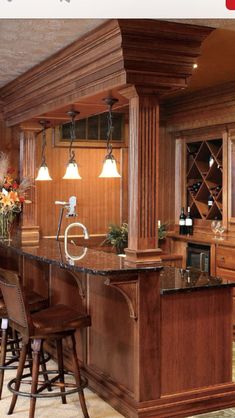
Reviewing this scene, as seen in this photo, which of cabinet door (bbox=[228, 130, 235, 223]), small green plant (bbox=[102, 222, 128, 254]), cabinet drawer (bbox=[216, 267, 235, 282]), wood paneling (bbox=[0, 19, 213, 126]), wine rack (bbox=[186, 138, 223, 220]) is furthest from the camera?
wine rack (bbox=[186, 138, 223, 220])

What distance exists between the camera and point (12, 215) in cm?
533

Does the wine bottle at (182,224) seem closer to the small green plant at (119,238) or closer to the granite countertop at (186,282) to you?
the small green plant at (119,238)

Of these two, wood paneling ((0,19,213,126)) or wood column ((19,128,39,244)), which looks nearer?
wood paneling ((0,19,213,126))

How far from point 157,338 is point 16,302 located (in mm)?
859

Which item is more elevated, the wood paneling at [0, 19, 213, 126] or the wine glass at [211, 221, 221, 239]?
the wood paneling at [0, 19, 213, 126]

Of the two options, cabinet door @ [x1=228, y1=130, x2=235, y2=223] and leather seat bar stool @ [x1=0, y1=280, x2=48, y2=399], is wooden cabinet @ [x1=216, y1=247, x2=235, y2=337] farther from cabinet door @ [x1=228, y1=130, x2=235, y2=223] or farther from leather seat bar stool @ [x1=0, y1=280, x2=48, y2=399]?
leather seat bar stool @ [x1=0, y1=280, x2=48, y2=399]

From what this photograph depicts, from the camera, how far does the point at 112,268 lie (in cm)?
326

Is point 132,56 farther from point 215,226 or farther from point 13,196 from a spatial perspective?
point 215,226

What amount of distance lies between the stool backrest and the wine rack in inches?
123

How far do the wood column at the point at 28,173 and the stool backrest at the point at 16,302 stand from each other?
1.93m

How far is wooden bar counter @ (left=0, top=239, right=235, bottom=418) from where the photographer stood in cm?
337

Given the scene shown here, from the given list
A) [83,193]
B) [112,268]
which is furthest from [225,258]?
[112,268]

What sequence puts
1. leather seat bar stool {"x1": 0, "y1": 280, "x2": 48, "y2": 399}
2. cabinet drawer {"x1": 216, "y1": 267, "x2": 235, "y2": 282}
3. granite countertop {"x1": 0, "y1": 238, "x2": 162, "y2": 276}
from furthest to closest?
cabinet drawer {"x1": 216, "y1": 267, "x2": 235, "y2": 282}
leather seat bar stool {"x1": 0, "y1": 280, "x2": 48, "y2": 399}
granite countertop {"x1": 0, "y1": 238, "x2": 162, "y2": 276}

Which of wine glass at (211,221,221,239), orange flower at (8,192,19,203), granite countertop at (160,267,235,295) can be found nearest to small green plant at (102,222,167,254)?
wine glass at (211,221,221,239)
